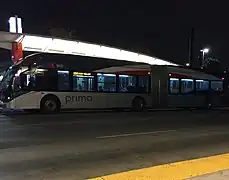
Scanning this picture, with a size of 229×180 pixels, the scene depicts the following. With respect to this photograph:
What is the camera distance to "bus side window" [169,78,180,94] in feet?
87.5

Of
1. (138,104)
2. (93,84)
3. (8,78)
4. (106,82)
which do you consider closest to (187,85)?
(138,104)

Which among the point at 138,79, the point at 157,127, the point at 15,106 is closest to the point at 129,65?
the point at 138,79

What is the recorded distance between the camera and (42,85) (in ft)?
66.4

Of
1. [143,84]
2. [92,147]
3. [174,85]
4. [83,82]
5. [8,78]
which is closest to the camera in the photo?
[92,147]

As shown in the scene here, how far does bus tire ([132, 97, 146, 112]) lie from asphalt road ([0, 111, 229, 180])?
9.91m

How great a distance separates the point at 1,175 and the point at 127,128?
25.5 ft

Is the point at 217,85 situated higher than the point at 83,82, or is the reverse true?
the point at 83,82

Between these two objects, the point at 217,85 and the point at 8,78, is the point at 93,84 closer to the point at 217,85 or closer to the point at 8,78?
the point at 8,78

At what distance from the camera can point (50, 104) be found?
20562 millimetres

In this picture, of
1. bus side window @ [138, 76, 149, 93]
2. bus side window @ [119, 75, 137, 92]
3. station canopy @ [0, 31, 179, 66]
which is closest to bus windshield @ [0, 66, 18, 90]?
station canopy @ [0, 31, 179, 66]

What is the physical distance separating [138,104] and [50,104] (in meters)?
6.83

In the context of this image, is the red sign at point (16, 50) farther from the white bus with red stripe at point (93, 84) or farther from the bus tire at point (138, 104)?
the bus tire at point (138, 104)

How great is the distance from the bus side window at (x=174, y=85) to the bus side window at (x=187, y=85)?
527 millimetres

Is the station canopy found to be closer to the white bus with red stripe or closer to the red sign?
the white bus with red stripe
